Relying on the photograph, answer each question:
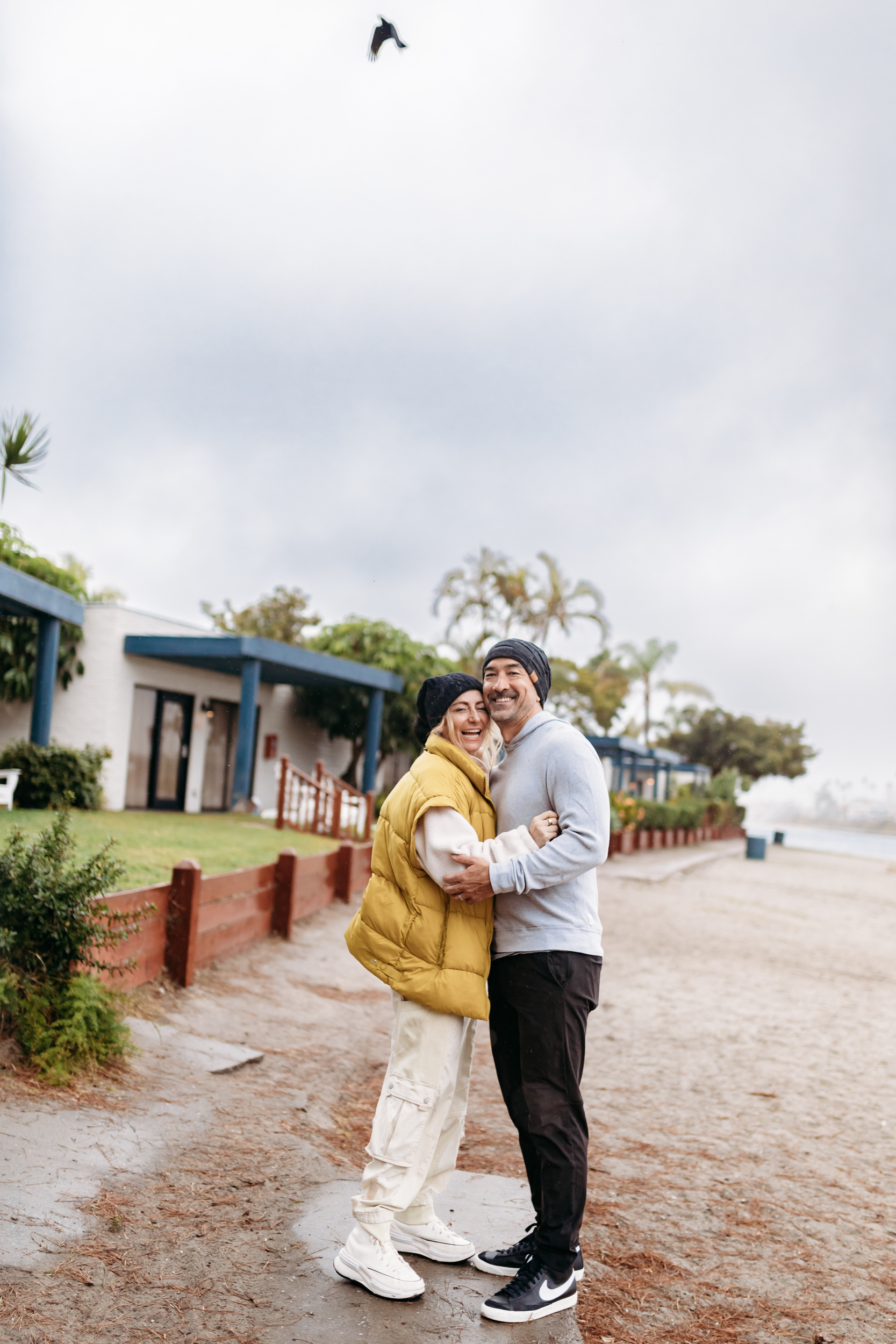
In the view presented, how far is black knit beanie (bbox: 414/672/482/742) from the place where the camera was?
9.87ft

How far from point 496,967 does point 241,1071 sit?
2734mm

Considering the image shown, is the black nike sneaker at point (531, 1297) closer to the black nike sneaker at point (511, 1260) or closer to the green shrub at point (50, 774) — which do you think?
the black nike sneaker at point (511, 1260)

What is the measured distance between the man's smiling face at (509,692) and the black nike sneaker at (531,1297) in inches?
61.8

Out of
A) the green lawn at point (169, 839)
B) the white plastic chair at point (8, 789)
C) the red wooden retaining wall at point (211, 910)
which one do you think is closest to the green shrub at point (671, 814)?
the green lawn at point (169, 839)

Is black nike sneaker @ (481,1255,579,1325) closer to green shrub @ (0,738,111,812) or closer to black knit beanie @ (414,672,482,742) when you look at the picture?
black knit beanie @ (414,672,482,742)

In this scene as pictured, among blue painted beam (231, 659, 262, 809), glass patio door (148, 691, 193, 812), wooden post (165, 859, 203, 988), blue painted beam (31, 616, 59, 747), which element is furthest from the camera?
glass patio door (148, 691, 193, 812)

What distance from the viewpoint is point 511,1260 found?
303 cm

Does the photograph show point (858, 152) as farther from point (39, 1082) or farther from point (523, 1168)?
point (39, 1082)

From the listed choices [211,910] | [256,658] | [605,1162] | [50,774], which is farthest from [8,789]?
[605,1162]

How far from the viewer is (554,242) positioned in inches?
539

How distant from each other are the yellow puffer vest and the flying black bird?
355 centimetres

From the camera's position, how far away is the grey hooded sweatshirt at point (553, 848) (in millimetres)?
2732

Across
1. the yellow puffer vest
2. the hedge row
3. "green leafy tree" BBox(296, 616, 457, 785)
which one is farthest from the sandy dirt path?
the hedge row

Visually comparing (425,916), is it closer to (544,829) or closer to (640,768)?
(544,829)
